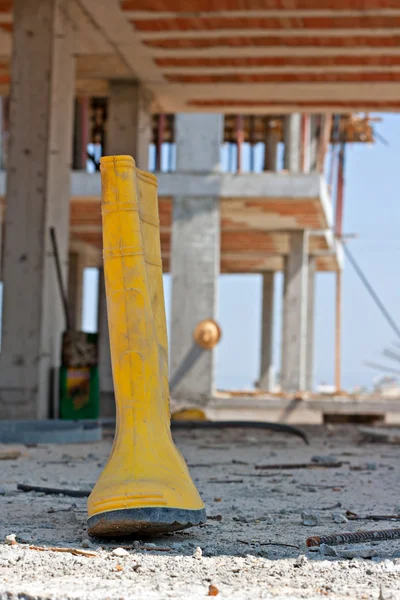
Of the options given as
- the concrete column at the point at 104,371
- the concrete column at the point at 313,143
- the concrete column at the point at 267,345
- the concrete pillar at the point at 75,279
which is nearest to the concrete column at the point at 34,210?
the concrete column at the point at 104,371

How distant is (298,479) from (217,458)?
1667mm

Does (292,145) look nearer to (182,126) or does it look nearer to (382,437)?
(182,126)

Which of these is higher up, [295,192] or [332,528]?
[295,192]

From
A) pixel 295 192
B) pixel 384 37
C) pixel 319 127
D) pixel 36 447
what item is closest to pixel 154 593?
pixel 36 447

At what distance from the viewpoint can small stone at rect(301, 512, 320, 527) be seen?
3881 mm

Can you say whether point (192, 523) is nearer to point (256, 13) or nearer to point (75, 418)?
point (75, 418)

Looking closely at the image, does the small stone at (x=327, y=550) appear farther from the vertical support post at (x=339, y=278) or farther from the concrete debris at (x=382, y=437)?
the vertical support post at (x=339, y=278)

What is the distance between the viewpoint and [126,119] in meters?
Answer: 14.1

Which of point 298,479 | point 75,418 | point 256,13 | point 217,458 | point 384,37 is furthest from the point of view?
point 384,37

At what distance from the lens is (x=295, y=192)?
19219 mm

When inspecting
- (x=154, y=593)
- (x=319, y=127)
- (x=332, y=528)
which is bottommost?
(x=332, y=528)

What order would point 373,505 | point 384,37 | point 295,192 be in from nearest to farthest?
point 373,505, point 384,37, point 295,192

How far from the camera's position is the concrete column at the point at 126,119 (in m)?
14.0

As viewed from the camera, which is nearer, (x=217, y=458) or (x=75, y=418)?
(x=217, y=458)
